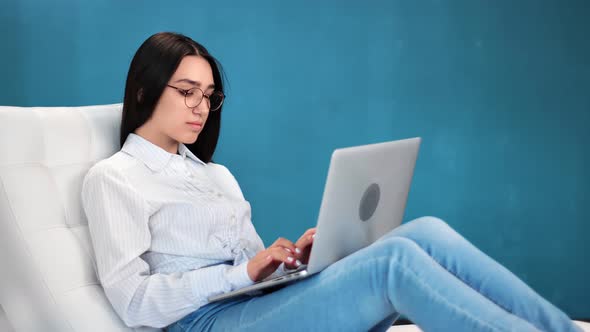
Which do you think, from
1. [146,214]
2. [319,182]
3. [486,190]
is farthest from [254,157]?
[146,214]

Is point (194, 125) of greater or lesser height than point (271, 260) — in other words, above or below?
above

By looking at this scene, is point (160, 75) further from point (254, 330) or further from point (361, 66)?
point (361, 66)

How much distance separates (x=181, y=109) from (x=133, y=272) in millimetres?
441

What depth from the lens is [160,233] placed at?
1.86m

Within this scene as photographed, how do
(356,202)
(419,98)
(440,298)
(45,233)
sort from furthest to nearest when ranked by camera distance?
1. (419,98)
2. (45,233)
3. (356,202)
4. (440,298)

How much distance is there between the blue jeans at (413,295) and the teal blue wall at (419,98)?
157 cm

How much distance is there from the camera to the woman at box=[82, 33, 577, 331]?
1.55 m

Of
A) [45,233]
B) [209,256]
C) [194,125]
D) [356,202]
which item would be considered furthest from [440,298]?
[45,233]

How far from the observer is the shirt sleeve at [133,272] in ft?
5.68

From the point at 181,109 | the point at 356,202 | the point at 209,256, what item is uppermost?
the point at 181,109

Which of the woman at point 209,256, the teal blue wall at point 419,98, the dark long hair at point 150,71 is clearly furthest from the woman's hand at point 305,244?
the teal blue wall at point 419,98

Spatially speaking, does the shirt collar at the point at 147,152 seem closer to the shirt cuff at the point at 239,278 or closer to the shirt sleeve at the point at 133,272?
Result: the shirt sleeve at the point at 133,272

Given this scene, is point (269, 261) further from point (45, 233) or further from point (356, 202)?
point (45, 233)

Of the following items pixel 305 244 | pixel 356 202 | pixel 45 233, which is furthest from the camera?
pixel 305 244
